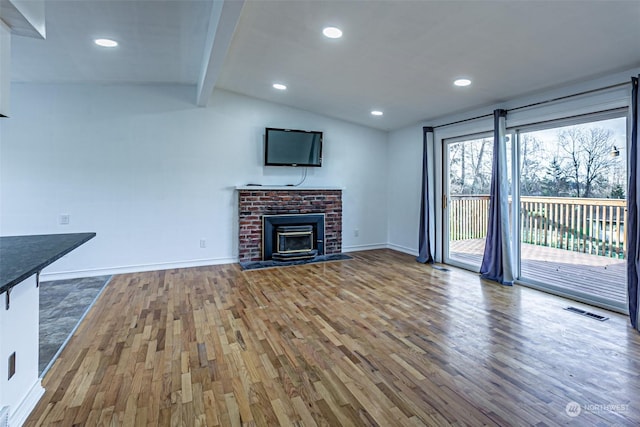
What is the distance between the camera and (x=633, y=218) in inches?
113

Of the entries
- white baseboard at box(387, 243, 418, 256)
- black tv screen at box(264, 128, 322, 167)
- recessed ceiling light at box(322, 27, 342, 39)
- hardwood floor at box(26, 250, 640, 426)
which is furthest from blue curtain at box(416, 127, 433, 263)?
recessed ceiling light at box(322, 27, 342, 39)

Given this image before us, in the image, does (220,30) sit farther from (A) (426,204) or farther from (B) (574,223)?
(B) (574,223)

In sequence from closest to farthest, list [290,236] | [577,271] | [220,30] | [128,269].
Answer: [220,30] → [577,271] → [128,269] → [290,236]

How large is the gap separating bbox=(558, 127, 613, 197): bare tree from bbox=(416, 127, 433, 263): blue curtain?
186 cm

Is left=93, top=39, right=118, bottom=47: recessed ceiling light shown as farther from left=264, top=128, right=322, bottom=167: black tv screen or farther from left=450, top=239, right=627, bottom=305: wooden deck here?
left=450, top=239, right=627, bottom=305: wooden deck

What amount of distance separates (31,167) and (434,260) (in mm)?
5836

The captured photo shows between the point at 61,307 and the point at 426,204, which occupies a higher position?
the point at 426,204

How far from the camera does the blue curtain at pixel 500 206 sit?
408 centimetres

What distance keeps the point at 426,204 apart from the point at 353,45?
299 cm

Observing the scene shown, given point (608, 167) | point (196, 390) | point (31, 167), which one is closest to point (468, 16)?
point (608, 167)

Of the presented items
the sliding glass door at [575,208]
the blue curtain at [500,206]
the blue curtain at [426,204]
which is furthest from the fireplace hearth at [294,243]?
the sliding glass door at [575,208]

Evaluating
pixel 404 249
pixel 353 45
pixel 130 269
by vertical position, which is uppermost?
pixel 353 45

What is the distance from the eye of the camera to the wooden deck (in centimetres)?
329

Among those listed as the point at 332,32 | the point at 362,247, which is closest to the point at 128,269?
the point at 362,247
